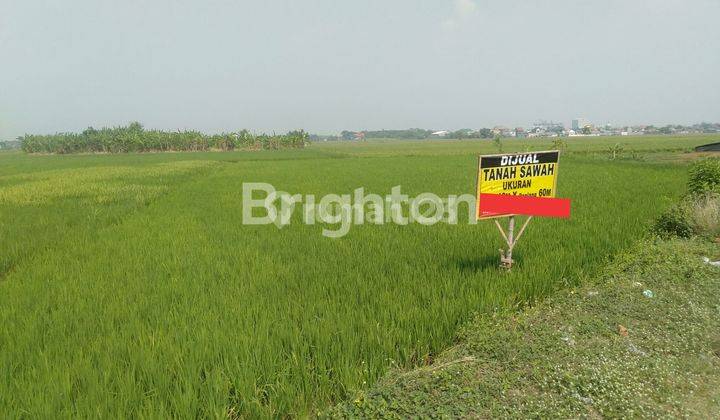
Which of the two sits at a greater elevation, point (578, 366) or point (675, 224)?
point (578, 366)

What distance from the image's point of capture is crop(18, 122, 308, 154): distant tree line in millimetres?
63469

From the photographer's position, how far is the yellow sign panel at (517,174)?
4.04 meters

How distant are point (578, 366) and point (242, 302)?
113 inches

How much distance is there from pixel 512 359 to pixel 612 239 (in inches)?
161

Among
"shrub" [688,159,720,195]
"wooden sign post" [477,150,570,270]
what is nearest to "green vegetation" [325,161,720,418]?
"wooden sign post" [477,150,570,270]

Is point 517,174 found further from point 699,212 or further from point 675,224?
point 675,224

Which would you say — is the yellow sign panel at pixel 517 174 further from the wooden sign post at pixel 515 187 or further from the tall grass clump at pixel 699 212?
the tall grass clump at pixel 699 212

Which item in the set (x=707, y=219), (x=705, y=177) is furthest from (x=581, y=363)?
(x=705, y=177)

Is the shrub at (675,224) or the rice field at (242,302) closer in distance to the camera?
the rice field at (242,302)

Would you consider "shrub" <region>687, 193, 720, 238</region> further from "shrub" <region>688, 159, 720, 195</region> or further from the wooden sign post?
the wooden sign post

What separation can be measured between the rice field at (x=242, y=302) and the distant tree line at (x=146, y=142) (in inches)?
2508

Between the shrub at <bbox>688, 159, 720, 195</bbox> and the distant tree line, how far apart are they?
222 feet

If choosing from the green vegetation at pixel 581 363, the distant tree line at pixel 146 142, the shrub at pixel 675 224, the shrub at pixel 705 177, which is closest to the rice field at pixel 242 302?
the green vegetation at pixel 581 363

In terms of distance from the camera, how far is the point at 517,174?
14.0ft
